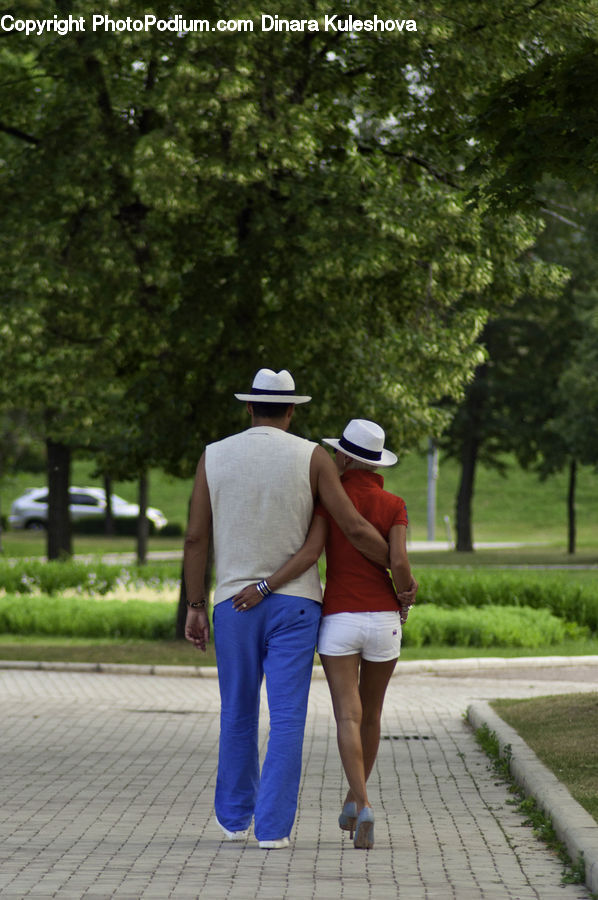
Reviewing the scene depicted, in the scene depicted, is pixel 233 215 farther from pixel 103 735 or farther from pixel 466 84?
pixel 103 735

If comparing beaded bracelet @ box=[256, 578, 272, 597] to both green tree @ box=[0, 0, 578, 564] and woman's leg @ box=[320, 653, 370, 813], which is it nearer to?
woman's leg @ box=[320, 653, 370, 813]

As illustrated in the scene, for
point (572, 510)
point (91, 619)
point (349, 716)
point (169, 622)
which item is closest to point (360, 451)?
point (349, 716)

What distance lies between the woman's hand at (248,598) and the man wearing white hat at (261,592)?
1 centimetres

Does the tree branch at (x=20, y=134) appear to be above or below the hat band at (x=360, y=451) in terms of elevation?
above

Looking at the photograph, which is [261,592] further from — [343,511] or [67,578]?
[67,578]

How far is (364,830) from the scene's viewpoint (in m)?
6.14

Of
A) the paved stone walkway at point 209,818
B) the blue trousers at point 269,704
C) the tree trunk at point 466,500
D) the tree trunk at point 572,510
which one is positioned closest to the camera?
the paved stone walkway at point 209,818

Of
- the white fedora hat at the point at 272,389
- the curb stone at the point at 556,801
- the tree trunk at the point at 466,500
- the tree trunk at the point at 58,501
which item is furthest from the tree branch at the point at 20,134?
the tree trunk at the point at 466,500

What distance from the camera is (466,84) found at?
587 inches

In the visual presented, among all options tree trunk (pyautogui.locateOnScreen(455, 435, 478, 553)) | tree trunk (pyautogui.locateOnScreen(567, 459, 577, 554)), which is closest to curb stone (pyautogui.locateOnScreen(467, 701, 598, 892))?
tree trunk (pyautogui.locateOnScreen(455, 435, 478, 553))

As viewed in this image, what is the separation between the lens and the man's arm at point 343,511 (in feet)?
20.1

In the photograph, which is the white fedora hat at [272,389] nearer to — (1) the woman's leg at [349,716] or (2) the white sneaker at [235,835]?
(1) the woman's leg at [349,716]

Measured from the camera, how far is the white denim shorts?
244 inches

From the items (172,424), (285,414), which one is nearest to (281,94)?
(172,424)
